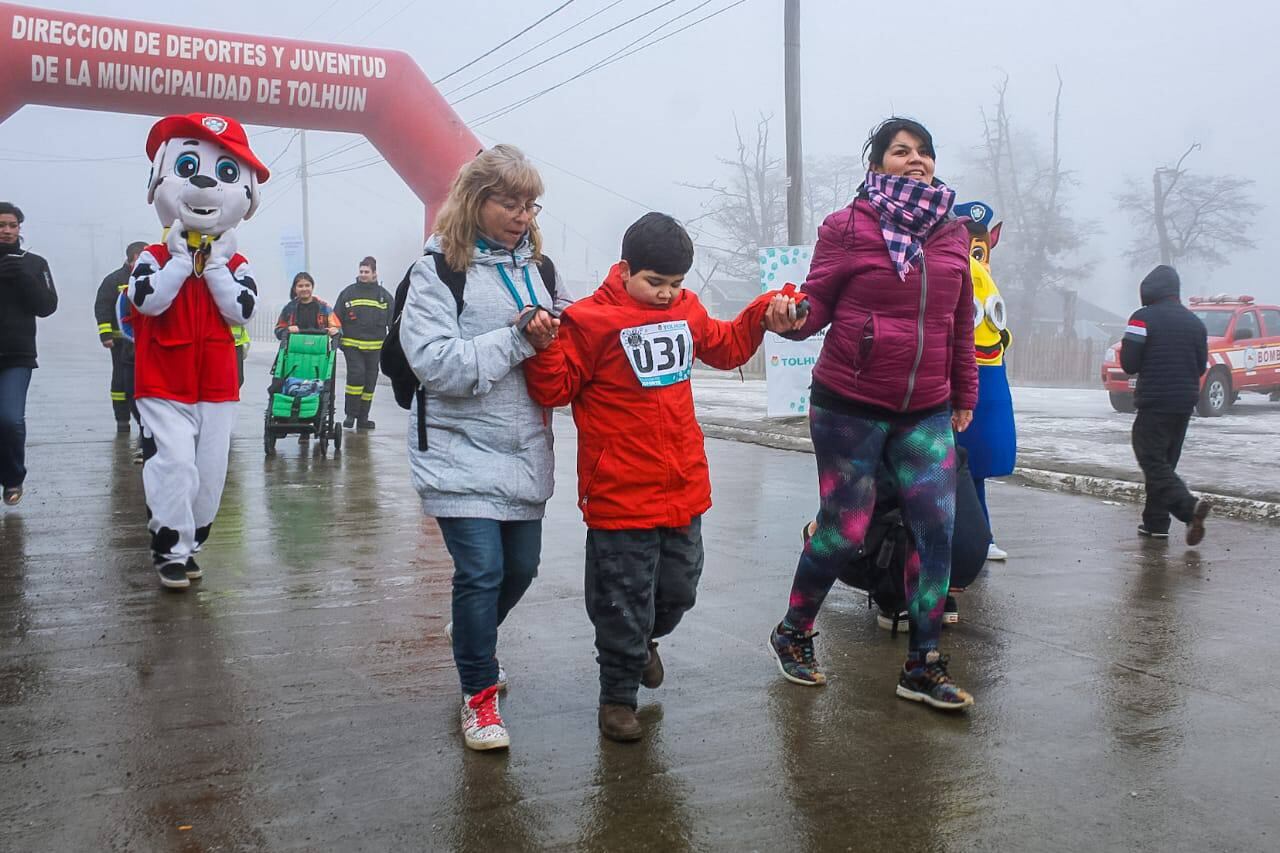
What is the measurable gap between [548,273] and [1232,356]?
668 inches

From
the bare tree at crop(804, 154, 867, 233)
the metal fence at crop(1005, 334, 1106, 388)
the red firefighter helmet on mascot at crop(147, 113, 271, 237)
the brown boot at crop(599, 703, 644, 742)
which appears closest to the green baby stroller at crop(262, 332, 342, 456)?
the red firefighter helmet on mascot at crop(147, 113, 271, 237)

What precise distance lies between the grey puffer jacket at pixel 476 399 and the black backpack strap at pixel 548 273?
0.44 ft

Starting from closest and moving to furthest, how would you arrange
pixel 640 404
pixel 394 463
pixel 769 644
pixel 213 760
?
pixel 213 760, pixel 640 404, pixel 769 644, pixel 394 463

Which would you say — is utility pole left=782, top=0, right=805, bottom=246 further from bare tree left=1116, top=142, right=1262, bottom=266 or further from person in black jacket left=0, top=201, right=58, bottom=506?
bare tree left=1116, top=142, right=1262, bottom=266

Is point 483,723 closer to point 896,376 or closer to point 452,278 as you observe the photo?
point 452,278

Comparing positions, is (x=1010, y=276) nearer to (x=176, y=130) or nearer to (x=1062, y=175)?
(x=1062, y=175)

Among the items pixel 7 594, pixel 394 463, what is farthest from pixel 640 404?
pixel 394 463

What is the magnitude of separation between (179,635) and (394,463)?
5738 millimetres

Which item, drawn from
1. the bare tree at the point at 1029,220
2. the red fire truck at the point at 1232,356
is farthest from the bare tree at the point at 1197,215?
the red fire truck at the point at 1232,356

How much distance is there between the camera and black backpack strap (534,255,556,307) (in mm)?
3887

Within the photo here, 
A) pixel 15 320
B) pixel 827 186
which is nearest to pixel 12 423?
pixel 15 320

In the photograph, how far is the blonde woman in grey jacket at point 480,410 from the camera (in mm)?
3523

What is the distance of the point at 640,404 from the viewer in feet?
12.0

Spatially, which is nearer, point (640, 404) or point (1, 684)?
point (640, 404)
